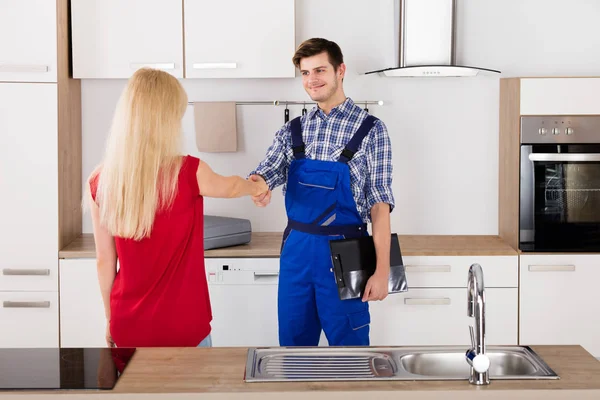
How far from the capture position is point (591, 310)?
3607mm

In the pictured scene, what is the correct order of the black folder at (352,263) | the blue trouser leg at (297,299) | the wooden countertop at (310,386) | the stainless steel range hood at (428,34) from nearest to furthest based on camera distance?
the wooden countertop at (310,386) < the black folder at (352,263) < the blue trouser leg at (297,299) < the stainless steel range hood at (428,34)

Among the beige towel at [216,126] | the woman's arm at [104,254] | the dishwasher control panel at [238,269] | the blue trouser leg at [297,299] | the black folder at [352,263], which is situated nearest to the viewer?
the woman's arm at [104,254]

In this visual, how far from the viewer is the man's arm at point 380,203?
111 inches

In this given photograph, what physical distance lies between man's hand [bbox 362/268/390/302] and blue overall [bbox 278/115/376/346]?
62 millimetres

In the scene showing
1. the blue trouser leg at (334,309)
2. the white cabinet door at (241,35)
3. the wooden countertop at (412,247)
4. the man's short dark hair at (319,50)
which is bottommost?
the blue trouser leg at (334,309)

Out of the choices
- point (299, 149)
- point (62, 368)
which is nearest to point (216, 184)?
point (62, 368)

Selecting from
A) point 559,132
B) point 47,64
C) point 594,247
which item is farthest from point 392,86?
point 47,64

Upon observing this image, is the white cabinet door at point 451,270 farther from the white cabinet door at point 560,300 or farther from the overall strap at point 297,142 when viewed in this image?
the overall strap at point 297,142

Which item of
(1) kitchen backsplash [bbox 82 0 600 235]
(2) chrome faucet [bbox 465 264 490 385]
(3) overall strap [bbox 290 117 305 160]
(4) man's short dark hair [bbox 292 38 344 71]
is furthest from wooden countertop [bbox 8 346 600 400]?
(1) kitchen backsplash [bbox 82 0 600 235]

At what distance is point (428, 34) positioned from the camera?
367 centimetres

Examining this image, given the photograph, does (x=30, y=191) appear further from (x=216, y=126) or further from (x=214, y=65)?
(x=214, y=65)

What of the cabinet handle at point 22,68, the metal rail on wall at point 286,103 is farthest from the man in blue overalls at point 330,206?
the cabinet handle at point 22,68

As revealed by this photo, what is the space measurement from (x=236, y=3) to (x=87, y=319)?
1.67 meters

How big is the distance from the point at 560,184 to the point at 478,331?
81.4 inches
